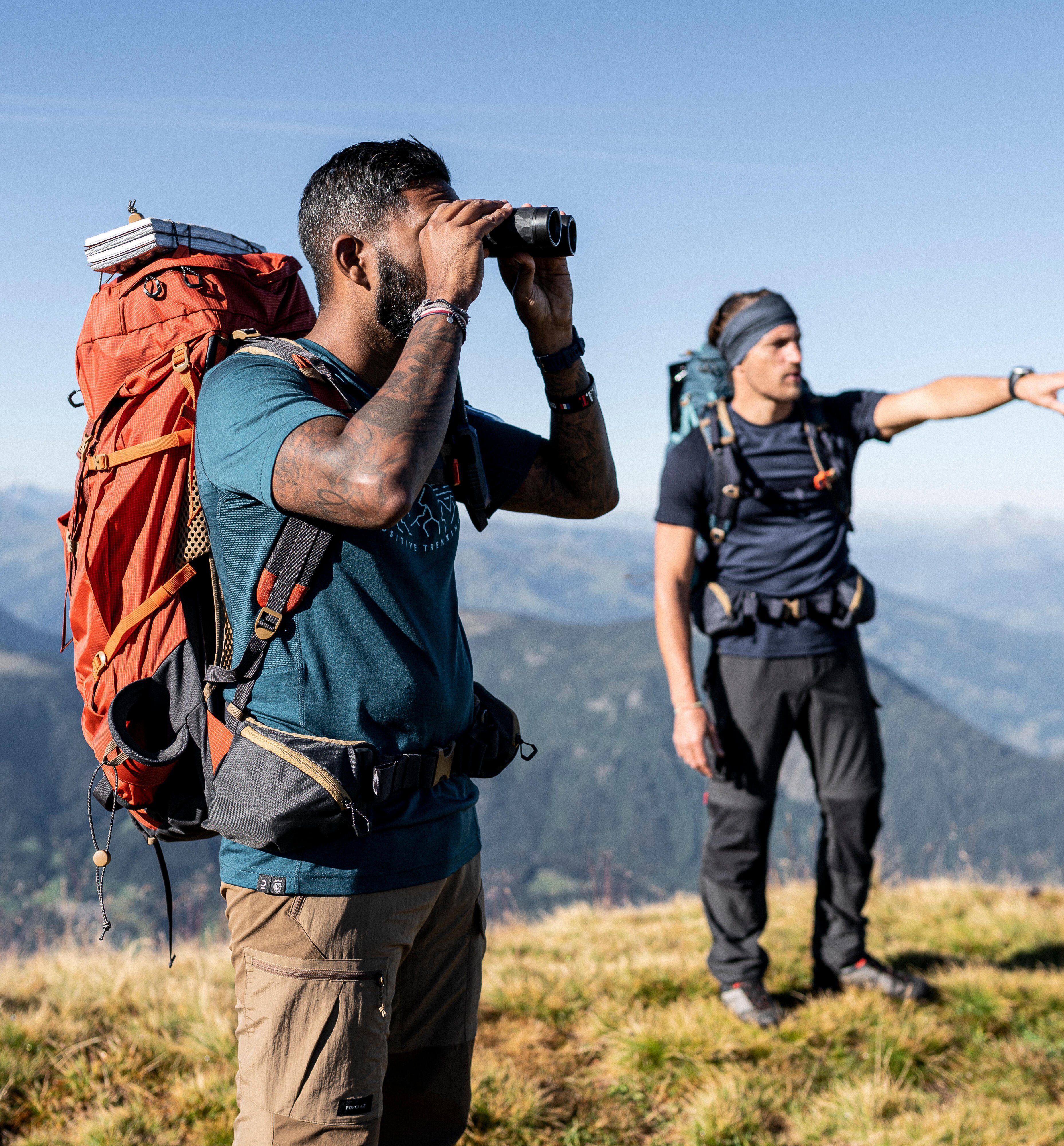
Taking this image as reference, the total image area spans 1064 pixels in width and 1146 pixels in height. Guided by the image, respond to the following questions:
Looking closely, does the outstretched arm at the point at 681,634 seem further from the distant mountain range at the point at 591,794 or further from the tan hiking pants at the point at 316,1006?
the distant mountain range at the point at 591,794

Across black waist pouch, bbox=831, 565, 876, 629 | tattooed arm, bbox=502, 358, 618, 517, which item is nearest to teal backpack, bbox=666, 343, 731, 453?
black waist pouch, bbox=831, 565, 876, 629

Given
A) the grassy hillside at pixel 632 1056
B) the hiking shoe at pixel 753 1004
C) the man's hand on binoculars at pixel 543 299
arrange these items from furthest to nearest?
the hiking shoe at pixel 753 1004
the grassy hillside at pixel 632 1056
the man's hand on binoculars at pixel 543 299

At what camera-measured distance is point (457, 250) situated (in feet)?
6.04

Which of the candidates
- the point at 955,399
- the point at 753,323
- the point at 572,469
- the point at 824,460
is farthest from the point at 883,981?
the point at 572,469

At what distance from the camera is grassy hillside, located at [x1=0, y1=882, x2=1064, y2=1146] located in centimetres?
324

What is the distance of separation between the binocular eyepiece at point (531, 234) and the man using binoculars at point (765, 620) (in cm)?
209

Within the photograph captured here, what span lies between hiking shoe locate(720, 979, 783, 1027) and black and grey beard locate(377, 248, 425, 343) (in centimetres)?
334

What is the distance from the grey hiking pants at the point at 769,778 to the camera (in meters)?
4.10

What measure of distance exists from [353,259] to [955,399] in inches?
117

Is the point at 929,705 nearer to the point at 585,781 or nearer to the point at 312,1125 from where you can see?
the point at 585,781

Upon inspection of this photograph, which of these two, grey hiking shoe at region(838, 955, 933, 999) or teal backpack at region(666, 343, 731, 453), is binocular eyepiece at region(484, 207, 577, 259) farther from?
grey hiking shoe at region(838, 955, 933, 999)

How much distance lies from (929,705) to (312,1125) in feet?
538

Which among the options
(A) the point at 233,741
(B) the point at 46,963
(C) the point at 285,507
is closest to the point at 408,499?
(C) the point at 285,507

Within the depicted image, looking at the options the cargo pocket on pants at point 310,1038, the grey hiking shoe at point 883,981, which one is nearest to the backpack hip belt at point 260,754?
the cargo pocket on pants at point 310,1038
